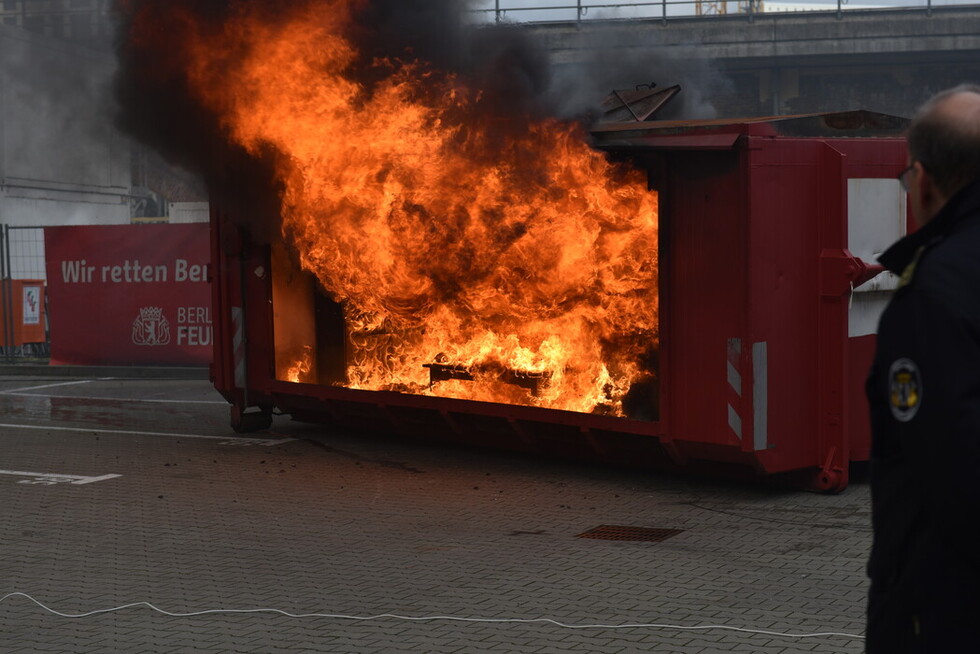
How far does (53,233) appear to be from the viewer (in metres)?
20.1

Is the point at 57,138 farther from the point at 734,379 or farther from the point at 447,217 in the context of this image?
the point at 734,379

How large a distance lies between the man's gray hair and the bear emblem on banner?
18.0m

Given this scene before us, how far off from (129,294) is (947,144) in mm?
18399

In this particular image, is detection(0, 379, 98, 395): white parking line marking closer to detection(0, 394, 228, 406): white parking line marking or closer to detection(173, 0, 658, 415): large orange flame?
detection(0, 394, 228, 406): white parking line marking

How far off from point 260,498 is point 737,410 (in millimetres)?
3627

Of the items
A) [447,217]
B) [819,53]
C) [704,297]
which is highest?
[819,53]

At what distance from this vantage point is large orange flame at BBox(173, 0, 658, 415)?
9.55m

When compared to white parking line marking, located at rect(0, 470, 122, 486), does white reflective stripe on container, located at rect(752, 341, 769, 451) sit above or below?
above

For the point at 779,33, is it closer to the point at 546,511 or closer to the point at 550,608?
the point at 546,511

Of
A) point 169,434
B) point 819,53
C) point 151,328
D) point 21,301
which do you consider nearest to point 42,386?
point 151,328

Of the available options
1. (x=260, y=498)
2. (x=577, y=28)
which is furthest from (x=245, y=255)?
(x=577, y=28)

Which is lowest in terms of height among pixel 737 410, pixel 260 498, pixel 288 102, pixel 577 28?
pixel 260 498

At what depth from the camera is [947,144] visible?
231cm

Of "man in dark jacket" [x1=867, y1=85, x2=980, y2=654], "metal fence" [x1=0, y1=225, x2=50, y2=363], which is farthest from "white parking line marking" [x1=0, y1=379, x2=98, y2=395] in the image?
"man in dark jacket" [x1=867, y1=85, x2=980, y2=654]
